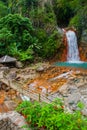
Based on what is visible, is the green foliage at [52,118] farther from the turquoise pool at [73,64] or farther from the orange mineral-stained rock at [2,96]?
the turquoise pool at [73,64]

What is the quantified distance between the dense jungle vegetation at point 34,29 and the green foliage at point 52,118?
32.8ft

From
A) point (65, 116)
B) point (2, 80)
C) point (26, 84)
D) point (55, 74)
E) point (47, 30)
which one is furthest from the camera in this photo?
point (47, 30)

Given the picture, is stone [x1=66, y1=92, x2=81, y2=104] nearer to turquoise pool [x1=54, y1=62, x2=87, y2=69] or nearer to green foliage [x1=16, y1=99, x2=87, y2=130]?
green foliage [x1=16, y1=99, x2=87, y2=130]

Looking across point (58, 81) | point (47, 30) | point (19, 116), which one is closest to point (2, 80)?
point (58, 81)

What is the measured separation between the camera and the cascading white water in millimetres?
17516

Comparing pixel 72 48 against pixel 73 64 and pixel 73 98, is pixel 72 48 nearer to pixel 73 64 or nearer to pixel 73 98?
pixel 73 64

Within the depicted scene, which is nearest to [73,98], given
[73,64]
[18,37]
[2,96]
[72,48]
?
[2,96]

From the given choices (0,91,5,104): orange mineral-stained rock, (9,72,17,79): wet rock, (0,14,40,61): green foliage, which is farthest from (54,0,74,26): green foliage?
(0,91,5,104): orange mineral-stained rock

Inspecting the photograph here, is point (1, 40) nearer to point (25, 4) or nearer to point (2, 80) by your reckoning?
point (25, 4)

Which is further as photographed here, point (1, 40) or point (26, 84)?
point (1, 40)

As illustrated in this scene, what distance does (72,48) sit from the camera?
17.8 m

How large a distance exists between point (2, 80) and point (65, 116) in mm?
6553

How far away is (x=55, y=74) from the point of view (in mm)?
13664

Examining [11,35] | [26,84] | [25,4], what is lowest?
[26,84]
